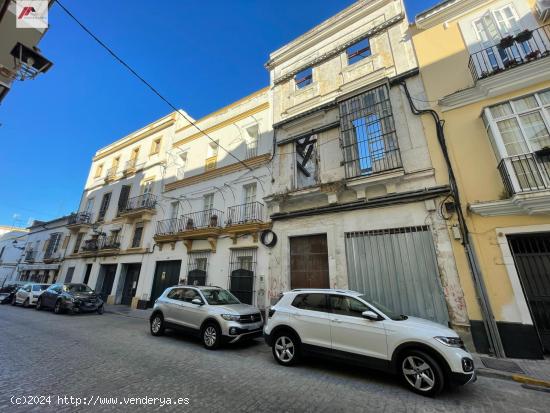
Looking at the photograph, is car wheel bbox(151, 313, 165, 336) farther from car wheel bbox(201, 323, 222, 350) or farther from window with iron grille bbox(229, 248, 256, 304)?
window with iron grille bbox(229, 248, 256, 304)

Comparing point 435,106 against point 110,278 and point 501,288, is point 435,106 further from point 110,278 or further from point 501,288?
point 110,278

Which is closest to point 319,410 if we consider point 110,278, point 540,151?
point 540,151

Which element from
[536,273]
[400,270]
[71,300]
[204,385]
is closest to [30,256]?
[71,300]

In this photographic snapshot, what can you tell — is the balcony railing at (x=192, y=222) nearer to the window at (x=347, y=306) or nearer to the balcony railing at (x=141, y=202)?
the balcony railing at (x=141, y=202)

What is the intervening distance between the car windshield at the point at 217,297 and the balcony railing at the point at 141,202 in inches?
434

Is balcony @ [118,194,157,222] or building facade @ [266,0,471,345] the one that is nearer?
building facade @ [266,0,471,345]

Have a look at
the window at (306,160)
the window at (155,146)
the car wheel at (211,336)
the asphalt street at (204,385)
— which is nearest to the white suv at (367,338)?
the asphalt street at (204,385)

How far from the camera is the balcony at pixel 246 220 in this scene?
11.2 meters

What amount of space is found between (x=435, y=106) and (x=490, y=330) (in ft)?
24.0

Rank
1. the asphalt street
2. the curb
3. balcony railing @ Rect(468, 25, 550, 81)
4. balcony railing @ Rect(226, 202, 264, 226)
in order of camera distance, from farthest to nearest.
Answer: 1. balcony railing @ Rect(226, 202, 264, 226)
2. balcony railing @ Rect(468, 25, 550, 81)
3. the curb
4. the asphalt street

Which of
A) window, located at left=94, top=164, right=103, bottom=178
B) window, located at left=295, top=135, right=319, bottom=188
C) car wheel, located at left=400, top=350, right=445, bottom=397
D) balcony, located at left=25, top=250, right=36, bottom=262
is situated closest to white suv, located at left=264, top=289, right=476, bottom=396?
car wheel, located at left=400, top=350, right=445, bottom=397

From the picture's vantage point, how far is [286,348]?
548 cm

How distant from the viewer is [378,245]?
330 inches

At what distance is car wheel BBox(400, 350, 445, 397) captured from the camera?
3925 millimetres
